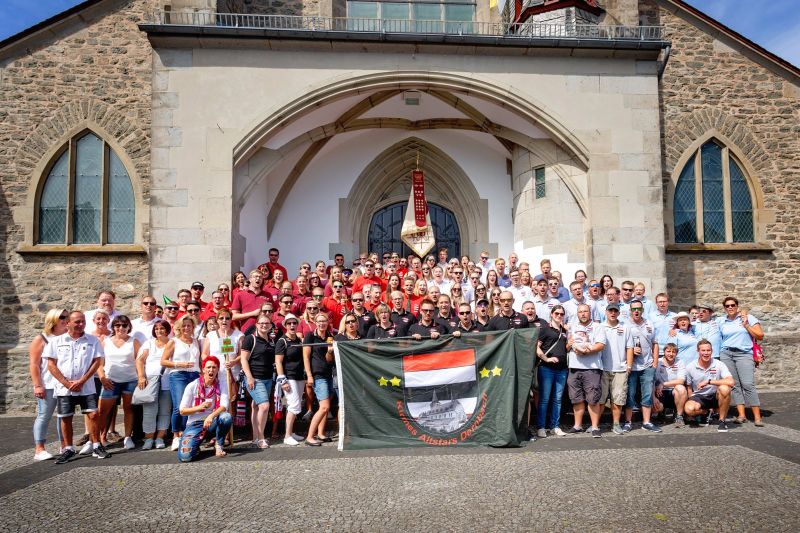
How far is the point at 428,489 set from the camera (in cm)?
477

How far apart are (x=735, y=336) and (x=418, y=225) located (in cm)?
651

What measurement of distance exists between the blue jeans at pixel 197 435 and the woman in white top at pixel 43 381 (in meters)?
1.49

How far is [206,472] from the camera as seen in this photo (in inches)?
214

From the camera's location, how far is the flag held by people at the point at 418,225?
12.5 metres

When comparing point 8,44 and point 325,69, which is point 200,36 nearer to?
point 325,69

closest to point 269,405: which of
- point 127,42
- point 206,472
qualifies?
point 206,472

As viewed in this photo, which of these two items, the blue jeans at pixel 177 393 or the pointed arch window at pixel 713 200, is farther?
the pointed arch window at pixel 713 200

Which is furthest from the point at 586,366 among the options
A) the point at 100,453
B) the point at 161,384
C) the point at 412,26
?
the point at 412,26

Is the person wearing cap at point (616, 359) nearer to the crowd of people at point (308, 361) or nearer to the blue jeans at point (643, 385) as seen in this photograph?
the crowd of people at point (308, 361)

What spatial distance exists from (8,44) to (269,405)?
8994mm

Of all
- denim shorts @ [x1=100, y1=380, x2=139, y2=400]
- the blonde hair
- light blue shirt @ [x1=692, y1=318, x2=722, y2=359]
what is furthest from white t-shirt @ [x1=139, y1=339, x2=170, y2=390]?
light blue shirt @ [x1=692, y1=318, x2=722, y2=359]

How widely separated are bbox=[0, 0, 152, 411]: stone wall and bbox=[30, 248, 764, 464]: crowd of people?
383 cm

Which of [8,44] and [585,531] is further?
[8,44]

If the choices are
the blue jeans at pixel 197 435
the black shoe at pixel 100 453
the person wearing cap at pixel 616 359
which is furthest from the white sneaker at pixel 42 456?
the person wearing cap at pixel 616 359
